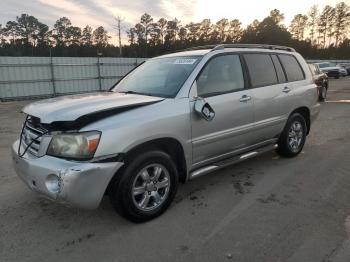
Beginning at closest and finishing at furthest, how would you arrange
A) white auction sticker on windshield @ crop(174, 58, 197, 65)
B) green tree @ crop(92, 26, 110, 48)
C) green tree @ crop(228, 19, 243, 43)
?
white auction sticker on windshield @ crop(174, 58, 197, 65), green tree @ crop(92, 26, 110, 48), green tree @ crop(228, 19, 243, 43)

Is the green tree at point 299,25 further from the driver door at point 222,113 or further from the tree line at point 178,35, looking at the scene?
the driver door at point 222,113

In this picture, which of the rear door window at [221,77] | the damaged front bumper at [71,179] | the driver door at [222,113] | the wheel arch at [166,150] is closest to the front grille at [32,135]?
the damaged front bumper at [71,179]

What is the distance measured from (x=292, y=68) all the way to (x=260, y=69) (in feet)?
3.39

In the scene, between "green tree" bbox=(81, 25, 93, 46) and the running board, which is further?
"green tree" bbox=(81, 25, 93, 46)

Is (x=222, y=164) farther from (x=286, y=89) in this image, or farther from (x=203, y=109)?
(x=286, y=89)

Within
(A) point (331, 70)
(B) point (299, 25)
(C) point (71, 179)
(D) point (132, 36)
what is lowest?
(C) point (71, 179)

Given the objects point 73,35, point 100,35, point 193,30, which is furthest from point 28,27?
point 193,30

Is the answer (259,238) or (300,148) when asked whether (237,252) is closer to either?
(259,238)

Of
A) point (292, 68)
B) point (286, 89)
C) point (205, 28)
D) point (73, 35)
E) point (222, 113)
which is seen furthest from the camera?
point (205, 28)

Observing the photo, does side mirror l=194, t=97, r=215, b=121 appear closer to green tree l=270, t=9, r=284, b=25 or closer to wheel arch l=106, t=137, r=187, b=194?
wheel arch l=106, t=137, r=187, b=194

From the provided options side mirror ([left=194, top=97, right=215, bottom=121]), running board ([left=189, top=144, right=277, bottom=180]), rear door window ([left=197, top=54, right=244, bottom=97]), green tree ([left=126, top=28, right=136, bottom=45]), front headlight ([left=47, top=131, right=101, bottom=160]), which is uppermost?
green tree ([left=126, top=28, right=136, bottom=45])

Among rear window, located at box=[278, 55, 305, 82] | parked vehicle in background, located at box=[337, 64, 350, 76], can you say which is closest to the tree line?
parked vehicle in background, located at box=[337, 64, 350, 76]

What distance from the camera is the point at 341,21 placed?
91.4 metres

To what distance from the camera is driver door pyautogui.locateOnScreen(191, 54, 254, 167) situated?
13.5ft
